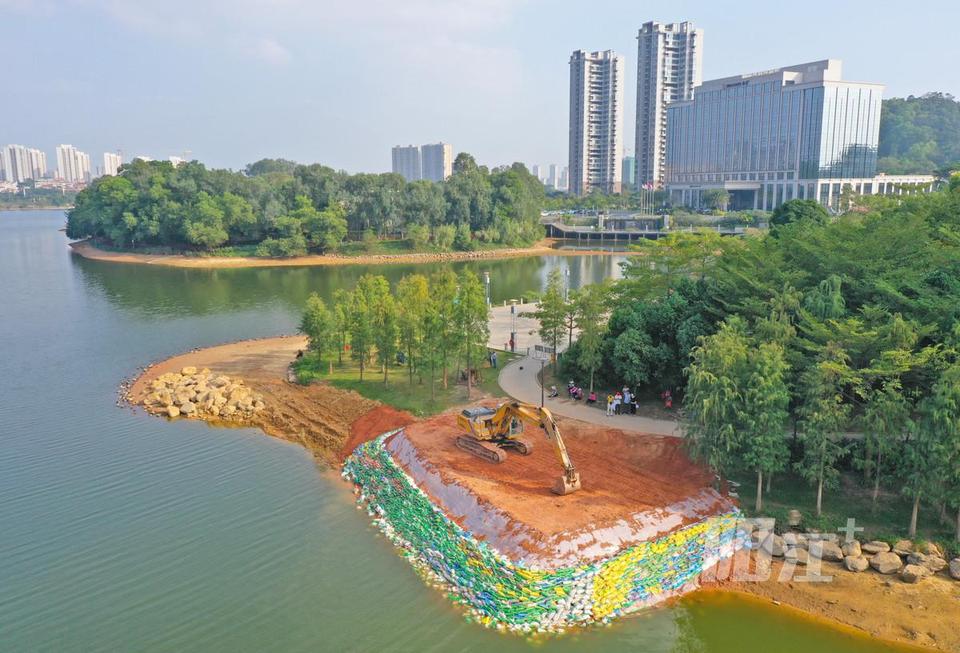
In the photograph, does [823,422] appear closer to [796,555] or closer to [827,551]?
[827,551]

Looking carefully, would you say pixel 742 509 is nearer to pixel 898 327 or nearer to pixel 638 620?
pixel 638 620

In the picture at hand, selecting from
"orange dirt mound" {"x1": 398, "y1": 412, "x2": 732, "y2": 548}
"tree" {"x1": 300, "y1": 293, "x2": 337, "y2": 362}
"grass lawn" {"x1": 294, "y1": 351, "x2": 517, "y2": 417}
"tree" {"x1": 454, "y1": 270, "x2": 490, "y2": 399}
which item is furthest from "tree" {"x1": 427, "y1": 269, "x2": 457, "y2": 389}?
"tree" {"x1": 300, "y1": 293, "x2": 337, "y2": 362}

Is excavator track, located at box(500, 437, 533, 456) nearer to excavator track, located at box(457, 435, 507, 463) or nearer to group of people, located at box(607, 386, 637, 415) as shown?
excavator track, located at box(457, 435, 507, 463)

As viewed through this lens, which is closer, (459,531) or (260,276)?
(459,531)

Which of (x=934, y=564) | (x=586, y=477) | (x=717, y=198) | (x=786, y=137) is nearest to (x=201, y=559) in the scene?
(x=586, y=477)

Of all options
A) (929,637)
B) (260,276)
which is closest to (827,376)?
(929,637)

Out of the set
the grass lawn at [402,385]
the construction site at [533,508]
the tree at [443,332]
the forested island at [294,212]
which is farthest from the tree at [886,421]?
the forested island at [294,212]
